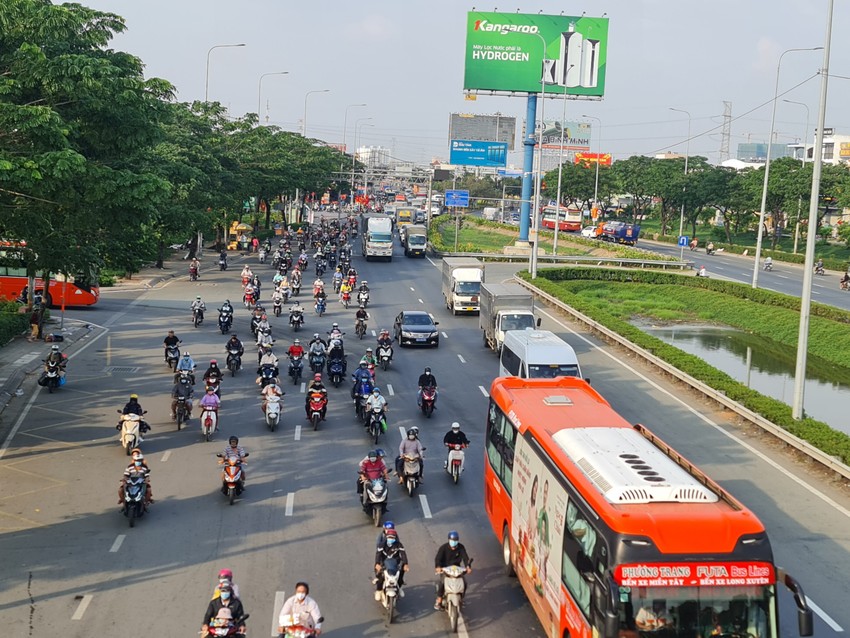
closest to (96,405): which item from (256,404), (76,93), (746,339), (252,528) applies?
(256,404)

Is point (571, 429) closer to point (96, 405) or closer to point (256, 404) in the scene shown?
point (256, 404)

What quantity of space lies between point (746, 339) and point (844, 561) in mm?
32950

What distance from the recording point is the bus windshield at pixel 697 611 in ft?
30.3

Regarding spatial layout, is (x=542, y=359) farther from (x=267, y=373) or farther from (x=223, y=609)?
(x=223, y=609)

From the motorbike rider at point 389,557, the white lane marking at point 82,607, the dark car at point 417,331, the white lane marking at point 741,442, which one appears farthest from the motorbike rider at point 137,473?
the dark car at point 417,331

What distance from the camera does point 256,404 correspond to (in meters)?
25.7

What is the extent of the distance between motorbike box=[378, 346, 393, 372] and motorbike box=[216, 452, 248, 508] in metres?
13.0

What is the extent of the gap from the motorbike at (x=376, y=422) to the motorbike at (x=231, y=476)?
4441mm

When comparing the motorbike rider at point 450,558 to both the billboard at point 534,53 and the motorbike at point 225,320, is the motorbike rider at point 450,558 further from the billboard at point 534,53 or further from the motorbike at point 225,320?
Answer: the billboard at point 534,53

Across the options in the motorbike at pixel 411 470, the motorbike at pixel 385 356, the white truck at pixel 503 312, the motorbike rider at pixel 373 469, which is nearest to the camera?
the motorbike rider at pixel 373 469

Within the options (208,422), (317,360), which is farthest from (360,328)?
(208,422)

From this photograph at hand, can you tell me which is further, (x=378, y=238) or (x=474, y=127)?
(x=474, y=127)

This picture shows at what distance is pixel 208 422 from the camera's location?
21.8m

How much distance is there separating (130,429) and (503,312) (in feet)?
50.2
